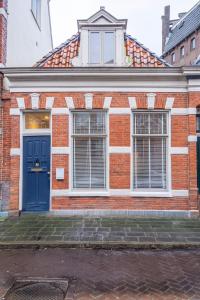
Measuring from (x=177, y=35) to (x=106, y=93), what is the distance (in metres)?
31.2

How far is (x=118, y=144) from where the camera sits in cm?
921

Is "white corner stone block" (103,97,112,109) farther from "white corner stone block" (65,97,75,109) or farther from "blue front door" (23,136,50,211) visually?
"blue front door" (23,136,50,211)

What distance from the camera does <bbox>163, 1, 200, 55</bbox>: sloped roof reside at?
30.5m

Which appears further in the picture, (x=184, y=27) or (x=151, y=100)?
(x=184, y=27)

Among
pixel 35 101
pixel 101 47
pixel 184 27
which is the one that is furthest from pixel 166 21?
pixel 35 101

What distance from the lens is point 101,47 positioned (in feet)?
32.3

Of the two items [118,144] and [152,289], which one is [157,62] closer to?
[118,144]

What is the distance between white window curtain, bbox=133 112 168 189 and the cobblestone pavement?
3351 mm

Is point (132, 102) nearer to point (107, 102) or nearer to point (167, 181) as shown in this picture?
point (107, 102)

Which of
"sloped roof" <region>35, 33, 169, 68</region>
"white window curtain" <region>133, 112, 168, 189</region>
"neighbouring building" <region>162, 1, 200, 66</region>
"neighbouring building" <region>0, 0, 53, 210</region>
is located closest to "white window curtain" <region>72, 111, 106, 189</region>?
"white window curtain" <region>133, 112, 168, 189</region>

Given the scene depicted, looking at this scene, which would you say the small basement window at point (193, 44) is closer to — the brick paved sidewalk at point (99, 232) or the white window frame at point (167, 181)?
the white window frame at point (167, 181)

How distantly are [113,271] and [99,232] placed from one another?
2.16m

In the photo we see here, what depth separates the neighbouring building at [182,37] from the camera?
102 feet

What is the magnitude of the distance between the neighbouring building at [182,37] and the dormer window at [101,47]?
2116 centimetres
